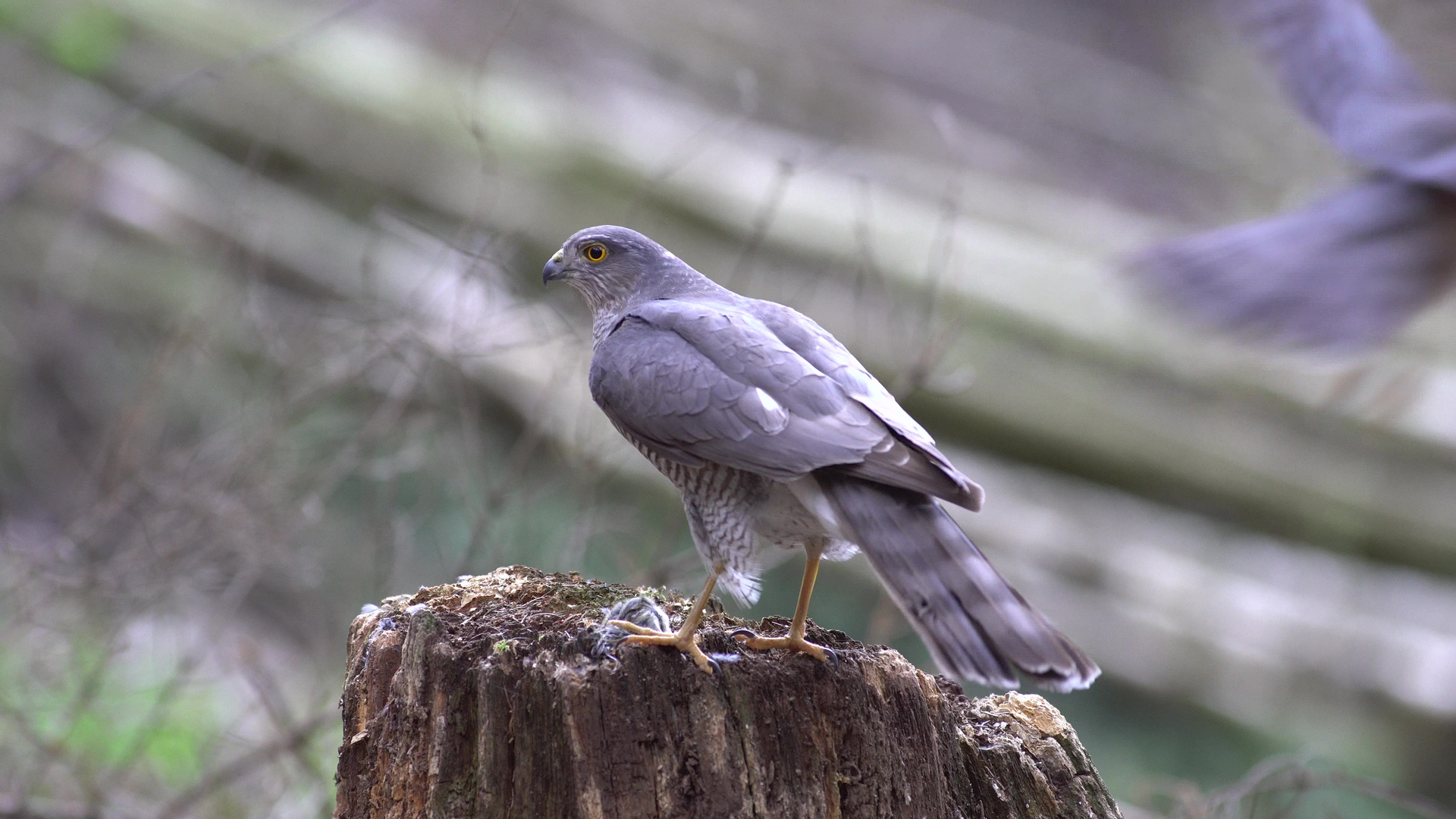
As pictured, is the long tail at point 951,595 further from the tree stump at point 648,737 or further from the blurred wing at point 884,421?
the tree stump at point 648,737

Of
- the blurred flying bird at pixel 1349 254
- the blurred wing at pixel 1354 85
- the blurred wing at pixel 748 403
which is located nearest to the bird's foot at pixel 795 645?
the blurred wing at pixel 748 403

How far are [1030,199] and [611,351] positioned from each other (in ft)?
20.9

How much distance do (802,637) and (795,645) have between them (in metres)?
0.04

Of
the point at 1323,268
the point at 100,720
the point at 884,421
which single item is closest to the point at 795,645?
the point at 884,421

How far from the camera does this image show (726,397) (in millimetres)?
2623

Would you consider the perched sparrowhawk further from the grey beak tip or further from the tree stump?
the grey beak tip

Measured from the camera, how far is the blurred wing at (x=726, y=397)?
249cm

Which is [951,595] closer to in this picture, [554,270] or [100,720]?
[554,270]

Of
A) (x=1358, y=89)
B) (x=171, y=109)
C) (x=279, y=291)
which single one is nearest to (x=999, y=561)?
(x=1358, y=89)

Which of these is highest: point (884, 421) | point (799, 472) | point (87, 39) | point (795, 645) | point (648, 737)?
point (884, 421)

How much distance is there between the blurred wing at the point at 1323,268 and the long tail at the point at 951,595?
1229mm

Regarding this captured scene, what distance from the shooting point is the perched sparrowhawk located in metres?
2.27

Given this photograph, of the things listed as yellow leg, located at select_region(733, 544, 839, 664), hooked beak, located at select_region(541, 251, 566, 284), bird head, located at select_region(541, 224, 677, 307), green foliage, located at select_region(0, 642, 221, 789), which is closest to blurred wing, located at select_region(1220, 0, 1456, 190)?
yellow leg, located at select_region(733, 544, 839, 664)

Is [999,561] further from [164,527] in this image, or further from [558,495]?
[164,527]
